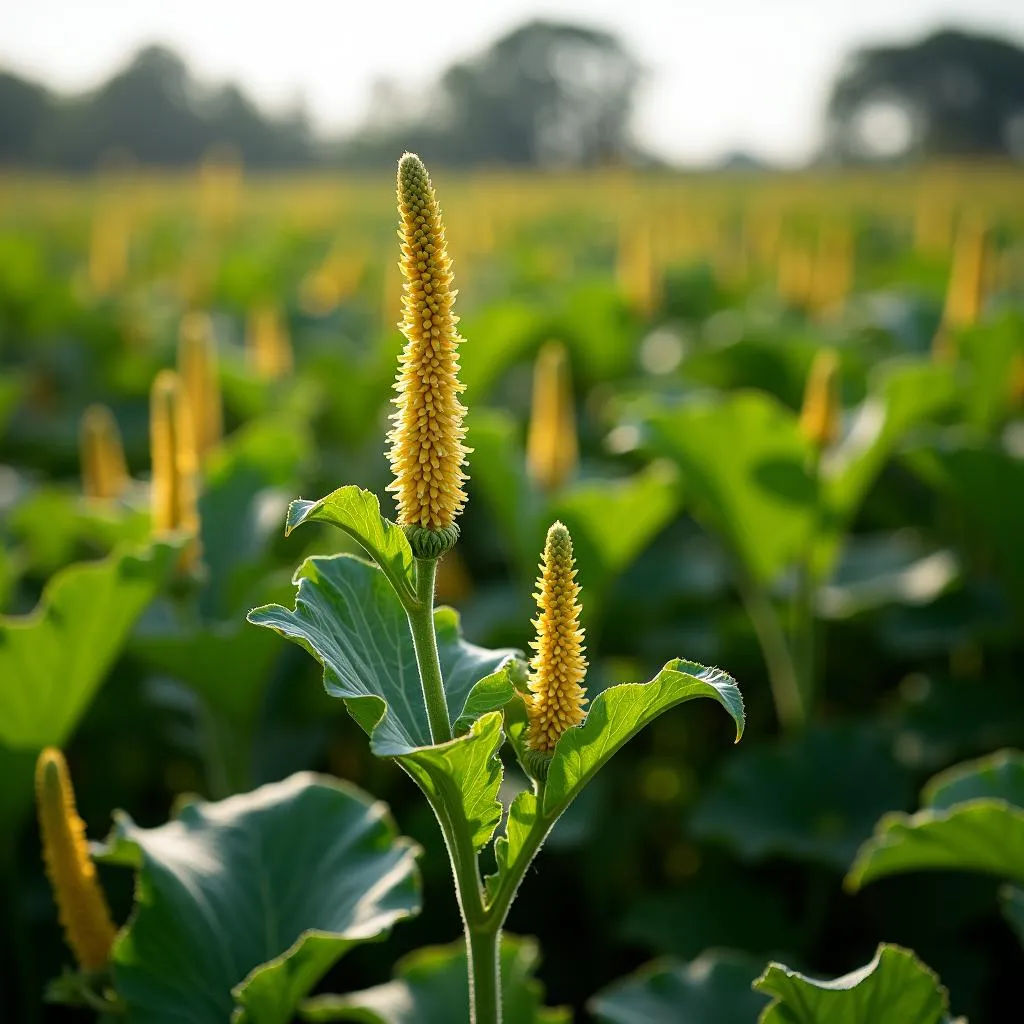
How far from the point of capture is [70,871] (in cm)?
160

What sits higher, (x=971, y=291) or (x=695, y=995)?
(x=971, y=291)

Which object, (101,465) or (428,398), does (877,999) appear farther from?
(101,465)

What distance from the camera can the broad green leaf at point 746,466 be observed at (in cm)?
293

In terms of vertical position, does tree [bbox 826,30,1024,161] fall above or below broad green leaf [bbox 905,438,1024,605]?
above

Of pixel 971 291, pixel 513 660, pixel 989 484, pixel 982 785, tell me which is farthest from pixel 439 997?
pixel 971 291

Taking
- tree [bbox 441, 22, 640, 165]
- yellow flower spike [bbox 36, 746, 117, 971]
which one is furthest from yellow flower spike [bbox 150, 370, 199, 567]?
tree [bbox 441, 22, 640, 165]

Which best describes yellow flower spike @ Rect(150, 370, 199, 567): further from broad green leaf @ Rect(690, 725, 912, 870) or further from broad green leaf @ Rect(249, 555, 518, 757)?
broad green leaf @ Rect(690, 725, 912, 870)

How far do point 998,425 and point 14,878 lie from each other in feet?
11.9

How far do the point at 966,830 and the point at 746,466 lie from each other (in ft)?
4.59

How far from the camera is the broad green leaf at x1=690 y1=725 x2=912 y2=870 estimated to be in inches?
114

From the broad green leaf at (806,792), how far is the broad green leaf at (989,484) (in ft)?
2.07

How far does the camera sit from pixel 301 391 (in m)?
3.99

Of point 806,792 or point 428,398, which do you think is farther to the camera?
point 806,792

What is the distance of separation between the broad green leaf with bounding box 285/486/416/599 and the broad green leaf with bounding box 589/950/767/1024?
1.02m
